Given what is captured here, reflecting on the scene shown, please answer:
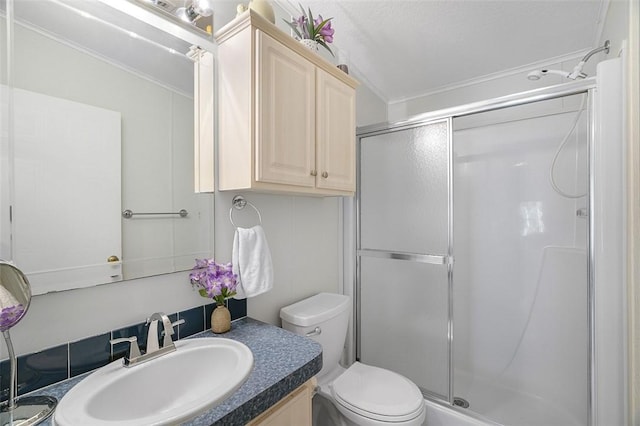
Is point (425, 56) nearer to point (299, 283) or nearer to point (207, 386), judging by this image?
point (299, 283)

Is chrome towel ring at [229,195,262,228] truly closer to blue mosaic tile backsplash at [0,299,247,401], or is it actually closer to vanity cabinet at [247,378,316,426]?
blue mosaic tile backsplash at [0,299,247,401]

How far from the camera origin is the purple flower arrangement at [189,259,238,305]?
3.55 ft

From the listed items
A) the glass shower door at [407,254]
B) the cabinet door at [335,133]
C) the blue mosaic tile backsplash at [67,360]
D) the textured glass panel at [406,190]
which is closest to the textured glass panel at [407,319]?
the glass shower door at [407,254]

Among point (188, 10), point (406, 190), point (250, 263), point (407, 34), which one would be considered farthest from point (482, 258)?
point (188, 10)

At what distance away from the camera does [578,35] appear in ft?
5.88

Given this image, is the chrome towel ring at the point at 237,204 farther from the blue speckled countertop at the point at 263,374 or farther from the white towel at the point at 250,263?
the blue speckled countertop at the point at 263,374

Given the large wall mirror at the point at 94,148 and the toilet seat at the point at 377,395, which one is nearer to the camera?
the large wall mirror at the point at 94,148

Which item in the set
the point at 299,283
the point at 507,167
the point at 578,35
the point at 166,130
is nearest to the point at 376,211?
the point at 299,283

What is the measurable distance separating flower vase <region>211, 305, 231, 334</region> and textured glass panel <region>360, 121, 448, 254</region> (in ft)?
3.64

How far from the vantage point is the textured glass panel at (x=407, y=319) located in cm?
176

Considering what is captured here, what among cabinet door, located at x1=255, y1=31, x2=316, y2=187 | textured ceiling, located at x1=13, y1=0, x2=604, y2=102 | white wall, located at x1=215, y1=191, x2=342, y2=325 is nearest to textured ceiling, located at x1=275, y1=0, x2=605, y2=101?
textured ceiling, located at x1=13, y1=0, x2=604, y2=102

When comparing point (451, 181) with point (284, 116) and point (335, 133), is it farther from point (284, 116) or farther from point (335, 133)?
point (284, 116)

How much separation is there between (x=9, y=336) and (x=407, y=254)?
1706 millimetres

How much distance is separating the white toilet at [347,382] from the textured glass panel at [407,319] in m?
0.42
